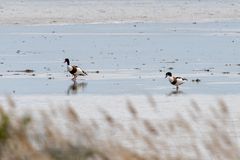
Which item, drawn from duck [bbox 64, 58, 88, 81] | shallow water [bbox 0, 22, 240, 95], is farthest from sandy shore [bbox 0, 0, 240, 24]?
duck [bbox 64, 58, 88, 81]

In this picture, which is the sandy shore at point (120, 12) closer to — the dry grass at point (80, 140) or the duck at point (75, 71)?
the duck at point (75, 71)

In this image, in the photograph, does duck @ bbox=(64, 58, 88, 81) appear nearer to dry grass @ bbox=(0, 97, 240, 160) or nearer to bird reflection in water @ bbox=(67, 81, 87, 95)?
bird reflection in water @ bbox=(67, 81, 87, 95)

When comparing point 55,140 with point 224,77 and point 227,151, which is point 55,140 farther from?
point 224,77

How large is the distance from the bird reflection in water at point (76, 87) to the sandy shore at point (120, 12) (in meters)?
22.1

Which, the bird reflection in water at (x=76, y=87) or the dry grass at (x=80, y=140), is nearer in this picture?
the dry grass at (x=80, y=140)

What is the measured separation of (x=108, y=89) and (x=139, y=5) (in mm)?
38255

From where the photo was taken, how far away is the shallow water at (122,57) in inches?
843

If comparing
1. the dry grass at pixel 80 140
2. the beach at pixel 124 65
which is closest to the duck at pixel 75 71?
the beach at pixel 124 65

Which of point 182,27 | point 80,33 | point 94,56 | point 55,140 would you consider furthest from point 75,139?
point 182,27

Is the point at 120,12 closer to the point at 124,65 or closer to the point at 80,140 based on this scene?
the point at 124,65

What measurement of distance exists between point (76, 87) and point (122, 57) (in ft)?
22.5

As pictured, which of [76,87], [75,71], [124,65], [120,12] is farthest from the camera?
[120,12]

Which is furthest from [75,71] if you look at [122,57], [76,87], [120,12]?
[120,12]

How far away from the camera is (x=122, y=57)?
2816 cm
